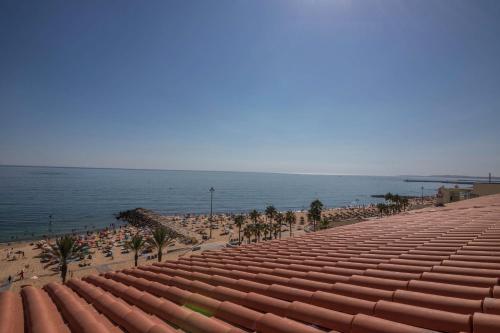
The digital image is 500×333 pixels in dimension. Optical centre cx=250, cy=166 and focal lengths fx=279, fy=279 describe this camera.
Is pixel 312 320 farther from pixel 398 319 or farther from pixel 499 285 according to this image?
pixel 499 285

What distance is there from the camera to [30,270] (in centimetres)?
3384

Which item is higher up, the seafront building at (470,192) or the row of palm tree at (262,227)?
the seafront building at (470,192)

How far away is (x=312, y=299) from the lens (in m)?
3.15

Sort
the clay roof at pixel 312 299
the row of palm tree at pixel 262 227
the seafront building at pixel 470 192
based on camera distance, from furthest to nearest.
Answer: the row of palm tree at pixel 262 227
the seafront building at pixel 470 192
the clay roof at pixel 312 299

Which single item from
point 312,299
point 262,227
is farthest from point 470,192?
point 312,299

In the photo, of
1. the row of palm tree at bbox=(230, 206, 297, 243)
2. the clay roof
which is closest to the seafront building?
the row of palm tree at bbox=(230, 206, 297, 243)

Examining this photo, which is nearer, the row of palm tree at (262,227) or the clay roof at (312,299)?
the clay roof at (312,299)

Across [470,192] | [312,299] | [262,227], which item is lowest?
[262,227]

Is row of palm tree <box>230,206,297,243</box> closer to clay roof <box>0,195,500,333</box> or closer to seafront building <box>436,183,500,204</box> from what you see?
seafront building <box>436,183,500,204</box>

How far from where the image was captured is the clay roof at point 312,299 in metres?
2.36

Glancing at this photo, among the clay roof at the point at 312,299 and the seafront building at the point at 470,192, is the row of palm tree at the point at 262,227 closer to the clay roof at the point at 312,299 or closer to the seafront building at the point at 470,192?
the seafront building at the point at 470,192

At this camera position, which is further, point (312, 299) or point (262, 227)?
point (262, 227)

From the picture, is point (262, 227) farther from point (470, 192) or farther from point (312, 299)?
point (312, 299)

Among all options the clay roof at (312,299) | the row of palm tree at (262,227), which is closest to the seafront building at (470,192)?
the row of palm tree at (262,227)
